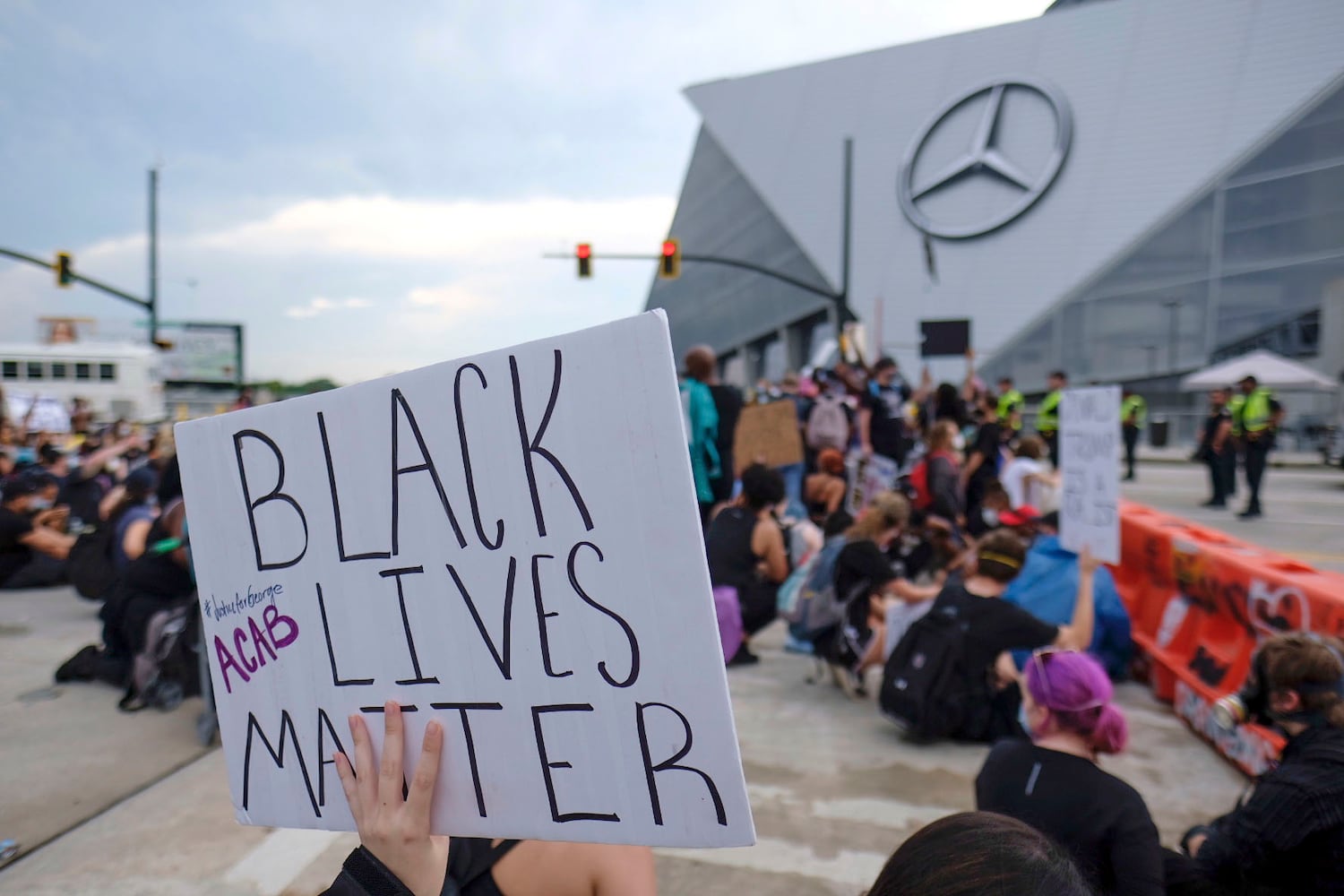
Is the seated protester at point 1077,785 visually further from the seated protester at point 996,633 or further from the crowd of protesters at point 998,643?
the seated protester at point 996,633

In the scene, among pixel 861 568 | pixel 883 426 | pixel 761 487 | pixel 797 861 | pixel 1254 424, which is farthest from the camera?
pixel 1254 424

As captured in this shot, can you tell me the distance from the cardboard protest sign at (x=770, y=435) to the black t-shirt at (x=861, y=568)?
319cm

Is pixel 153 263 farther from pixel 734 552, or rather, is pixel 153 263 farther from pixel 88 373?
pixel 734 552

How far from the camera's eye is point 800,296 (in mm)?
42125

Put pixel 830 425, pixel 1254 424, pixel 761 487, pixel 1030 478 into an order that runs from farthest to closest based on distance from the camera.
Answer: pixel 1254 424
pixel 830 425
pixel 1030 478
pixel 761 487

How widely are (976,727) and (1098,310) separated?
3270 centimetres

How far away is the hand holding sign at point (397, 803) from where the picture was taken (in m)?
1.22

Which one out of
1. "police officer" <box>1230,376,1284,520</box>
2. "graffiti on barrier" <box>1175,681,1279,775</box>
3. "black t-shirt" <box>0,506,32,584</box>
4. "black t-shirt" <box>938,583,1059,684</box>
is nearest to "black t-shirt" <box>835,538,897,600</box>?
"black t-shirt" <box>938,583,1059,684</box>

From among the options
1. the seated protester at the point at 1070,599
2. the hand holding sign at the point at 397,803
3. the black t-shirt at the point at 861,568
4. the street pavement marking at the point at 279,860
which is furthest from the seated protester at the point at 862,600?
the hand holding sign at the point at 397,803

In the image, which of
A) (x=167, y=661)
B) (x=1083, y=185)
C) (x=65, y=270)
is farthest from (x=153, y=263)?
(x=1083, y=185)

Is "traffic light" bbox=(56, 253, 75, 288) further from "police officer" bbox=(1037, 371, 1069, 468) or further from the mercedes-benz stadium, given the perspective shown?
the mercedes-benz stadium

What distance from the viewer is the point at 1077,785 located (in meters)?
2.29

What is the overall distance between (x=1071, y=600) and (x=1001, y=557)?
155 cm

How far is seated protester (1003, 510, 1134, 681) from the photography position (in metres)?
5.20
